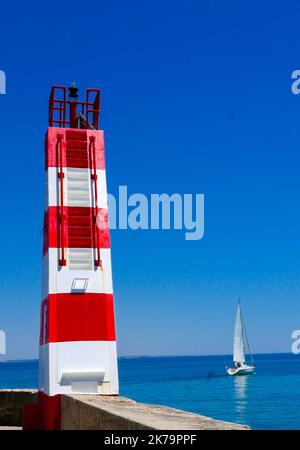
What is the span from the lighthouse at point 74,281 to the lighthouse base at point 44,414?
19mm

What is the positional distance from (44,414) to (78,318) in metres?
1.94

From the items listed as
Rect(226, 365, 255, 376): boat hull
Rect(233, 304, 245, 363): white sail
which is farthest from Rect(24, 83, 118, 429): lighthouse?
Rect(226, 365, 255, 376): boat hull

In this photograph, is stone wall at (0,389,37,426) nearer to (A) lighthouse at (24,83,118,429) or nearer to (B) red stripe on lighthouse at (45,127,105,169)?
(A) lighthouse at (24,83,118,429)

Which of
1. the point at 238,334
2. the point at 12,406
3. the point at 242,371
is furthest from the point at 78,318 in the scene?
the point at 242,371

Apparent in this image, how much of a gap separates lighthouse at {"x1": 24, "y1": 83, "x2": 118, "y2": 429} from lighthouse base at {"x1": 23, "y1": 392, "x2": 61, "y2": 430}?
19 millimetres

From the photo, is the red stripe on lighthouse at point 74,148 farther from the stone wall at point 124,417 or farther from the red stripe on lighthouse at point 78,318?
the stone wall at point 124,417

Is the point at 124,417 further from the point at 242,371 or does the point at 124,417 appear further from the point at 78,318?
the point at 242,371

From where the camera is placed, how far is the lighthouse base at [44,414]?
13.0m

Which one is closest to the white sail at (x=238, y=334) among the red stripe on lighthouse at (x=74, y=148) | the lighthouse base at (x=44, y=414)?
the lighthouse base at (x=44, y=414)

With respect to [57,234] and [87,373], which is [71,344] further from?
[57,234]

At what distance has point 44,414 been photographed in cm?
1362
